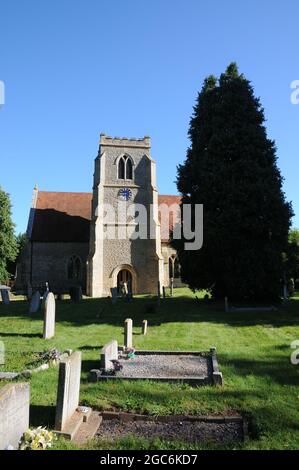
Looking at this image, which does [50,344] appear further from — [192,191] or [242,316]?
[192,191]

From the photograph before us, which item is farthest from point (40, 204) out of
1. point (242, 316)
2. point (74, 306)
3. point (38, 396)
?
point (38, 396)

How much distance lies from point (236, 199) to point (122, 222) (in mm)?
13765

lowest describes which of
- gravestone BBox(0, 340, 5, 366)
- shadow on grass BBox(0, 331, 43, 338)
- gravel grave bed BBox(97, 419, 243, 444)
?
gravel grave bed BBox(97, 419, 243, 444)

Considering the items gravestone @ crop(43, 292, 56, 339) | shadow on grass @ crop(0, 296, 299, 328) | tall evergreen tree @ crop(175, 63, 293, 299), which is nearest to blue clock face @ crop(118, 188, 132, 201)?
tall evergreen tree @ crop(175, 63, 293, 299)

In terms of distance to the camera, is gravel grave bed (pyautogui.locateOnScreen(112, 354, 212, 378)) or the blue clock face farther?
the blue clock face

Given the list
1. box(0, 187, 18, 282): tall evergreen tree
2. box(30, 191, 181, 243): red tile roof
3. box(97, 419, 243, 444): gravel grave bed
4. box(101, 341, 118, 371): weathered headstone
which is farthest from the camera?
box(0, 187, 18, 282): tall evergreen tree

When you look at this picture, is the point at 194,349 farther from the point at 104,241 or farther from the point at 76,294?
the point at 104,241

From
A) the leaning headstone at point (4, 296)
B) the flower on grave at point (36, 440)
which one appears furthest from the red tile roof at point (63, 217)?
the flower on grave at point (36, 440)

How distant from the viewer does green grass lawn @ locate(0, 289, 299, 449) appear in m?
5.94

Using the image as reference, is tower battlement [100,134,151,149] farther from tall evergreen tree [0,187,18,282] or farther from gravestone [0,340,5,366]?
gravestone [0,340,5,366]

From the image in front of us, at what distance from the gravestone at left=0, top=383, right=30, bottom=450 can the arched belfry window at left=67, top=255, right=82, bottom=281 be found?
29.2 metres

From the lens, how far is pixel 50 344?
37.2 feet

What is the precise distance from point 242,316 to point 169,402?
35.2 ft

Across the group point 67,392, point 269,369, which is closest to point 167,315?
point 269,369
